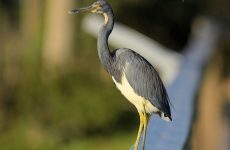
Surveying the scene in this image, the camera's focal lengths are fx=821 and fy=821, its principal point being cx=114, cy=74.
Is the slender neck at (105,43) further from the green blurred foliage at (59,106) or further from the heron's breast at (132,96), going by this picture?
the green blurred foliage at (59,106)

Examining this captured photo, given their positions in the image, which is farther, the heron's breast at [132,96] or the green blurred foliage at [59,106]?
the green blurred foliage at [59,106]

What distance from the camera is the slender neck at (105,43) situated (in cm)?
238

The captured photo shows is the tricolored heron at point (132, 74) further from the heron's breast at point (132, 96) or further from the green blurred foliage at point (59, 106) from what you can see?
the green blurred foliage at point (59, 106)

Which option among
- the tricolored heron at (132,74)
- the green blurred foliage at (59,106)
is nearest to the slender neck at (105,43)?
the tricolored heron at (132,74)

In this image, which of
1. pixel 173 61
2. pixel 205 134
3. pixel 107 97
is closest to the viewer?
pixel 205 134

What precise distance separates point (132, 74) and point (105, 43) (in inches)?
5.4

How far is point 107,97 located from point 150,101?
281 inches

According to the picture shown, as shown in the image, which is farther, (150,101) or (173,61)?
(173,61)

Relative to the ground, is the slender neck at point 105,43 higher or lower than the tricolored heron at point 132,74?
higher

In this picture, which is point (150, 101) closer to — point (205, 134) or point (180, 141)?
point (180, 141)

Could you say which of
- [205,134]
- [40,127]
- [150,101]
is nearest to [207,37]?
[205,134]

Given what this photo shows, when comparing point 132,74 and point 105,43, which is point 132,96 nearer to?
point 132,74

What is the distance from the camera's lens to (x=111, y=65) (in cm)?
243

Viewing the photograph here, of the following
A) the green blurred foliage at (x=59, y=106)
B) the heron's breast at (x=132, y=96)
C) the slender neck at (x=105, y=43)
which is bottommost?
the green blurred foliage at (x=59, y=106)
